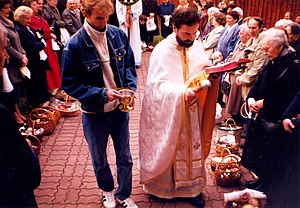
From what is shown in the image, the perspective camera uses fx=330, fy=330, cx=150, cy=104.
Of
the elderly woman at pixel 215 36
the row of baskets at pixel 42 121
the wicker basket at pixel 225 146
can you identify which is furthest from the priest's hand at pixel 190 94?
the elderly woman at pixel 215 36

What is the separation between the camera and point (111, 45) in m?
3.04

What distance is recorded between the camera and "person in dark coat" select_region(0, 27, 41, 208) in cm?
186

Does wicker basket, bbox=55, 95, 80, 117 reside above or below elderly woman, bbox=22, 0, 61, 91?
below

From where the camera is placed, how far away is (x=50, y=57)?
6.43 meters

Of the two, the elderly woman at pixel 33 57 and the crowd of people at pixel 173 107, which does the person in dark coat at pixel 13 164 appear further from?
the elderly woman at pixel 33 57

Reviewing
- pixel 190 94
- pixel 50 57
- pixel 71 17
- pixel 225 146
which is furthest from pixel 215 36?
pixel 190 94

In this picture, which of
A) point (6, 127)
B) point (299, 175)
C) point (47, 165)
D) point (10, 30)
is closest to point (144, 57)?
point (10, 30)

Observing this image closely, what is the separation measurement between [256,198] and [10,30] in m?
4.17

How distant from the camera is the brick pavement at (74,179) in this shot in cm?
369

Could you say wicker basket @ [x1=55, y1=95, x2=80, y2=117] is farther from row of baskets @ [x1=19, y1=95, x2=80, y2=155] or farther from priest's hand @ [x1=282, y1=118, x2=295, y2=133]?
priest's hand @ [x1=282, y1=118, x2=295, y2=133]

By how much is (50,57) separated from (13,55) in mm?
1412

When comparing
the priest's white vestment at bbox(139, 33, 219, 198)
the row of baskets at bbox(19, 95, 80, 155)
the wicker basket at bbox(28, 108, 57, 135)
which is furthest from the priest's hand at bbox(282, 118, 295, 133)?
the wicker basket at bbox(28, 108, 57, 135)

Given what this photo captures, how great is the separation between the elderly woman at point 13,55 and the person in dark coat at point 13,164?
3211mm

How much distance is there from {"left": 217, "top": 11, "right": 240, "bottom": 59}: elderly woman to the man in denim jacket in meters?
3.18
